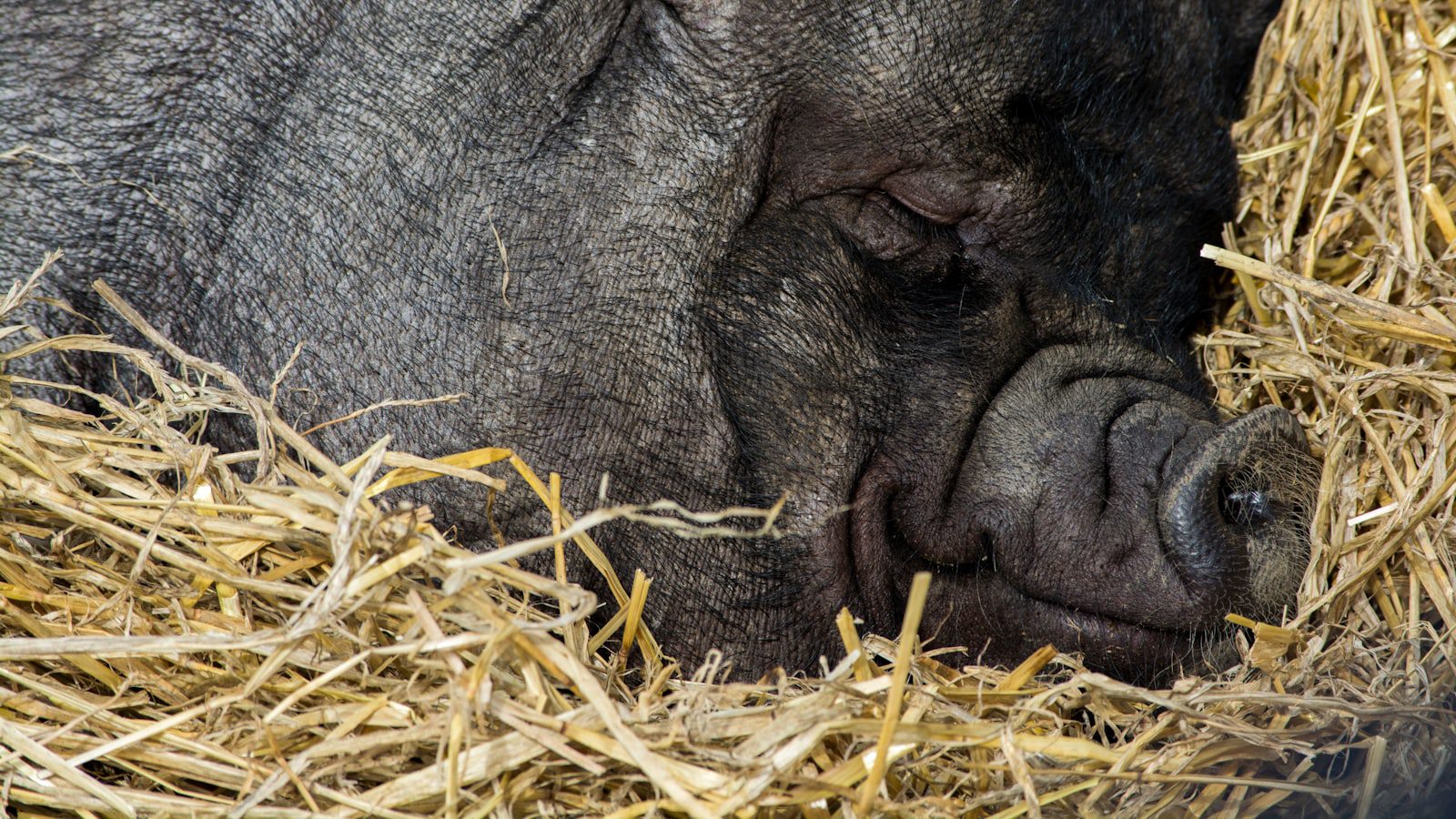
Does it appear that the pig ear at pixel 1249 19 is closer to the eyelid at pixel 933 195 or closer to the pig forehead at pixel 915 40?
the pig forehead at pixel 915 40

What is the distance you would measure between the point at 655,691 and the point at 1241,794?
0.66 m

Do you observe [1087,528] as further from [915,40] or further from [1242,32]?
[1242,32]

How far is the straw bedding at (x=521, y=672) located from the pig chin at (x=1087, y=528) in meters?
0.07

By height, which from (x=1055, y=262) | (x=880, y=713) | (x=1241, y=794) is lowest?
(x=1241, y=794)

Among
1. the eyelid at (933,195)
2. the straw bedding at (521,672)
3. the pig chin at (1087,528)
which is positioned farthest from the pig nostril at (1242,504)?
the eyelid at (933,195)

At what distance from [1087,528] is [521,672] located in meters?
0.75

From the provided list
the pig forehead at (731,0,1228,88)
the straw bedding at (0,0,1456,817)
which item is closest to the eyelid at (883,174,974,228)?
the pig forehead at (731,0,1228,88)

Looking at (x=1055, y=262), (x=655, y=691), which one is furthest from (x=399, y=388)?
(x=1055, y=262)

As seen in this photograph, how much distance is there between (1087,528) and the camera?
155 centimetres

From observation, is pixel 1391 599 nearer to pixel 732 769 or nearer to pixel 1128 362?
pixel 1128 362

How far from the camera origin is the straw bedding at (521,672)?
118 cm

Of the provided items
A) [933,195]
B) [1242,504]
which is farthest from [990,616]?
[933,195]

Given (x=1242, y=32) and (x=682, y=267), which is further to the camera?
(x=1242, y=32)

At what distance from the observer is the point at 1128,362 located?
5.59ft
